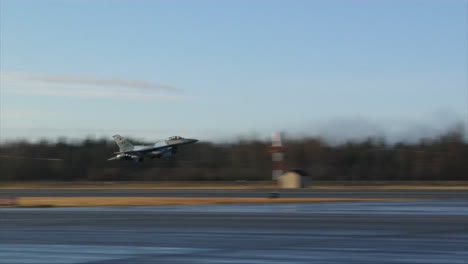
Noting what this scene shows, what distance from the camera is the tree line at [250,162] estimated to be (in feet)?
284

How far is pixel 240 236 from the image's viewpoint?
1944 centimetres

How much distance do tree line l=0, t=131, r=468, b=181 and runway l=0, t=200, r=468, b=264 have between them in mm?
57475

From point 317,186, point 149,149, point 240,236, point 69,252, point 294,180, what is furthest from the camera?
point 149,149

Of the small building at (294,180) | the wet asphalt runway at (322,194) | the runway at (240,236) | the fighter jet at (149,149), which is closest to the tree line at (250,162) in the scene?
the fighter jet at (149,149)

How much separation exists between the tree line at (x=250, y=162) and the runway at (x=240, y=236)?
57.5 meters

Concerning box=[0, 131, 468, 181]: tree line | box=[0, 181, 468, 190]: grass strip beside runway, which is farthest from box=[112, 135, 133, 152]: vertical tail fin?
box=[0, 181, 468, 190]: grass strip beside runway

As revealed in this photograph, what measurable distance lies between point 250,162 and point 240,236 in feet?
256

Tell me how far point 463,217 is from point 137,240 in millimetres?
10250

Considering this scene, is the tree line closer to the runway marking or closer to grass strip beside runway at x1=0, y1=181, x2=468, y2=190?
grass strip beside runway at x1=0, y1=181, x2=468, y2=190

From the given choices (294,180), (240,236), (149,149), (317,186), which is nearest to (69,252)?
(240,236)

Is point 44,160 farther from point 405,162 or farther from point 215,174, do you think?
point 405,162

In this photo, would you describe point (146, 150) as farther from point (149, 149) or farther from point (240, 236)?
point (240, 236)

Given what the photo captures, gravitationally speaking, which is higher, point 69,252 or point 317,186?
point 317,186

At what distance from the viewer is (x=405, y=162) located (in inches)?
3516
